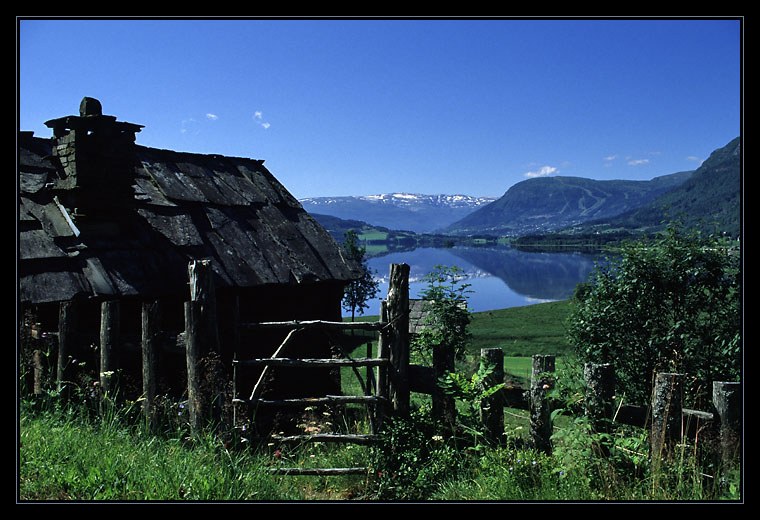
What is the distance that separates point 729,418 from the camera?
16.0ft

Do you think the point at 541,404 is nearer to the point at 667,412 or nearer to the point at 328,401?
the point at 667,412

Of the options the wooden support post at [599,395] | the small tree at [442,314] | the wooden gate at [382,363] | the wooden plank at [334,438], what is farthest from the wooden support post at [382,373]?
the small tree at [442,314]

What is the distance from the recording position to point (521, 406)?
6.03m

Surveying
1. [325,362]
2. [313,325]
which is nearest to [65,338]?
[313,325]

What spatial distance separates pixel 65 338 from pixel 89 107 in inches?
162

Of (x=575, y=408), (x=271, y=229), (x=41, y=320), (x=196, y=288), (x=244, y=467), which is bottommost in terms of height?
(x=244, y=467)

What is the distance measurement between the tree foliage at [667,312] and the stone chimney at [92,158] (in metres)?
9.12

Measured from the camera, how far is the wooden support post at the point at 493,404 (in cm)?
582

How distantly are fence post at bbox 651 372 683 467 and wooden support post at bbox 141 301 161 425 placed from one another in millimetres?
5288

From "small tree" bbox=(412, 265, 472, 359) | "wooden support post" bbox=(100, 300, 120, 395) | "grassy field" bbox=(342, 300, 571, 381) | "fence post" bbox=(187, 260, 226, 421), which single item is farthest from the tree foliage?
"grassy field" bbox=(342, 300, 571, 381)
